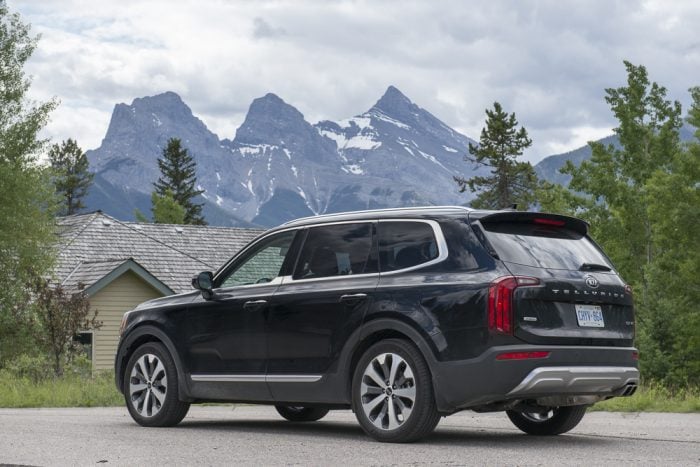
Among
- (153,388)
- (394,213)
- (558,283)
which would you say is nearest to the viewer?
(558,283)

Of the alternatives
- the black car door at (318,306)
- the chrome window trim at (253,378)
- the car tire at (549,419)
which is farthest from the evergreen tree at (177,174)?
the car tire at (549,419)

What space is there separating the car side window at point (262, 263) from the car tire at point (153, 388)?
974 mm

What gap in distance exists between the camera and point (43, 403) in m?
15.6

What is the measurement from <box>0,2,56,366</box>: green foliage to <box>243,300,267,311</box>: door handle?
1003 inches

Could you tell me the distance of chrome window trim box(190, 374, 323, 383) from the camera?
32.5 ft

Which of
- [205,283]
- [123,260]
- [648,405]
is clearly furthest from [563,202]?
[205,283]

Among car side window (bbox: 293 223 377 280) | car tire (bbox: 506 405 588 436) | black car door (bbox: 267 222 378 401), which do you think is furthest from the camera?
car tire (bbox: 506 405 588 436)

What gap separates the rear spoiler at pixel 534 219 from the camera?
9344mm

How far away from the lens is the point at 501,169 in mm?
89688

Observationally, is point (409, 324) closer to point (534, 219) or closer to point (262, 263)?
point (534, 219)

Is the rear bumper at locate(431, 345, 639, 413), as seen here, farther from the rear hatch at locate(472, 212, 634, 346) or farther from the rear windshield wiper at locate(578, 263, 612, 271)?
the rear windshield wiper at locate(578, 263, 612, 271)

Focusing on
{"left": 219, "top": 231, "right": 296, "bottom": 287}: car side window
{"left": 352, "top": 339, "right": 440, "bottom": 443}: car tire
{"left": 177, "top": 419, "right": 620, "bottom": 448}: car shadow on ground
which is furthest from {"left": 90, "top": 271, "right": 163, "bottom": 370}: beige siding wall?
{"left": 352, "top": 339, "right": 440, "bottom": 443}: car tire

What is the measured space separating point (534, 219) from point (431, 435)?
2041 millimetres

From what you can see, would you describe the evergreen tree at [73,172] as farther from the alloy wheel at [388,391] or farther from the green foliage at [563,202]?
the alloy wheel at [388,391]
